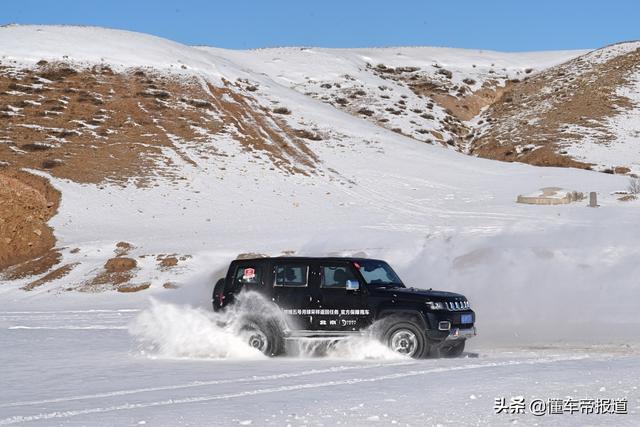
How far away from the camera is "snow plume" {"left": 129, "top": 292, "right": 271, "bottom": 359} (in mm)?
14414

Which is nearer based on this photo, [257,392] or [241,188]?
[257,392]

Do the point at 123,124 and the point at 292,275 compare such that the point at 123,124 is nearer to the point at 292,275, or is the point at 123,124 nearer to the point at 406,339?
the point at 292,275

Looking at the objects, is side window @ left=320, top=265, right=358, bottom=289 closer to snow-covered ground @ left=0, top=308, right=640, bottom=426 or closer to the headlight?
snow-covered ground @ left=0, top=308, right=640, bottom=426

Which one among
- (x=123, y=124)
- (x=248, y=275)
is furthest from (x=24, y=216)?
(x=248, y=275)

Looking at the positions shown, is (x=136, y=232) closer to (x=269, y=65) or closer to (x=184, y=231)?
(x=184, y=231)

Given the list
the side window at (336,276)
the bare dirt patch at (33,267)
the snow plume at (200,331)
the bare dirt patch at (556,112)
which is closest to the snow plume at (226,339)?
the snow plume at (200,331)

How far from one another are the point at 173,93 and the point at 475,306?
45129mm

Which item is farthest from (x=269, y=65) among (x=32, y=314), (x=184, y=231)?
(x=32, y=314)

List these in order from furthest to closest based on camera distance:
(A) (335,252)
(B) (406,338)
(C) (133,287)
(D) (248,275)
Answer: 1. (A) (335,252)
2. (C) (133,287)
3. (D) (248,275)
4. (B) (406,338)

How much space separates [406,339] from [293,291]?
2073 millimetres

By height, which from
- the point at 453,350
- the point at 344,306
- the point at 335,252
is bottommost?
the point at 453,350

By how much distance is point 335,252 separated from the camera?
3291 cm

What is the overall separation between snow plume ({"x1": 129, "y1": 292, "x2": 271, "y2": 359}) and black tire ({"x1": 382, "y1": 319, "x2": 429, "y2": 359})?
214cm

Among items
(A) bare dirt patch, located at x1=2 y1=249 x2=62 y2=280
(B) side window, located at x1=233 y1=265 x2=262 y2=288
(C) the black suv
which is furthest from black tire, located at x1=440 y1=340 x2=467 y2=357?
(A) bare dirt patch, located at x1=2 y1=249 x2=62 y2=280
